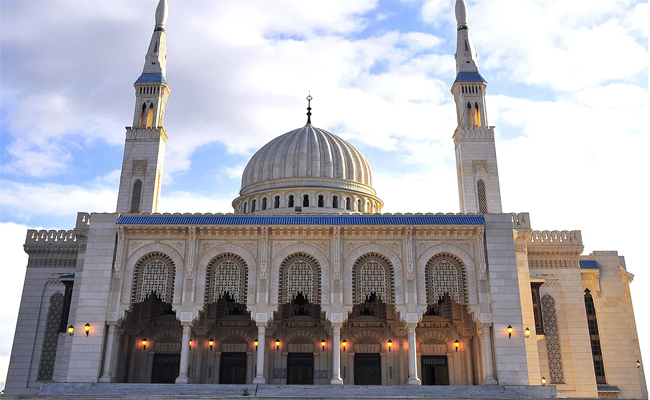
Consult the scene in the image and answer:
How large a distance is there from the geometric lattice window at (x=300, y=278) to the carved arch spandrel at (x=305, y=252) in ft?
0.82

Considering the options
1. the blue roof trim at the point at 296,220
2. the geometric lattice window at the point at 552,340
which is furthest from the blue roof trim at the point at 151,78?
the geometric lattice window at the point at 552,340

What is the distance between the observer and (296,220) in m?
28.5

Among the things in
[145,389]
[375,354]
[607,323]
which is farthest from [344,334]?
[607,323]

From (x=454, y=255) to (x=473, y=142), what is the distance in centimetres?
907

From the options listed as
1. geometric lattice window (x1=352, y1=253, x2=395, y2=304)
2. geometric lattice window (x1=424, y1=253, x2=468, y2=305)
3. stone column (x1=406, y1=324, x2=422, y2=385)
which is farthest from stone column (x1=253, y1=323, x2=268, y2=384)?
geometric lattice window (x1=424, y1=253, x2=468, y2=305)

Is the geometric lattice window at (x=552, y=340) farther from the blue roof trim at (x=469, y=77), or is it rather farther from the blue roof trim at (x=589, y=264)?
the blue roof trim at (x=469, y=77)

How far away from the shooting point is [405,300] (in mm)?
27688

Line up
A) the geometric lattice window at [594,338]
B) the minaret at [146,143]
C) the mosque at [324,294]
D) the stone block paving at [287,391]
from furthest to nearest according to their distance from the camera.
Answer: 1. the geometric lattice window at [594,338]
2. the minaret at [146,143]
3. the mosque at [324,294]
4. the stone block paving at [287,391]

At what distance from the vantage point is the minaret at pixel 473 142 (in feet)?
111

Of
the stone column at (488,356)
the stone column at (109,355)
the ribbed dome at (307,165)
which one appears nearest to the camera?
the stone column at (488,356)

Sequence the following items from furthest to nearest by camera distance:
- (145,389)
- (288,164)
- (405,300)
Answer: (288,164), (405,300), (145,389)

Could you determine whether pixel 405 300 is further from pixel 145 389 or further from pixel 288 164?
pixel 288 164

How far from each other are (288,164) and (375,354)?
14419 millimetres

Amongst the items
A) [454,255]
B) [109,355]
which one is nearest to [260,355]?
[109,355]
